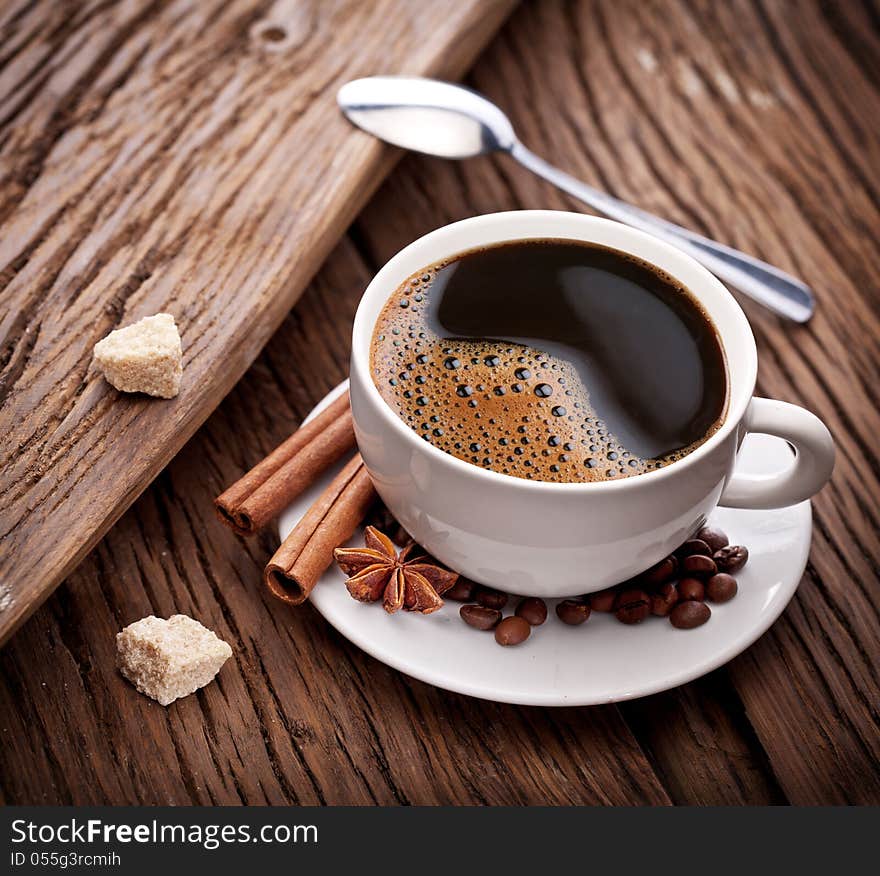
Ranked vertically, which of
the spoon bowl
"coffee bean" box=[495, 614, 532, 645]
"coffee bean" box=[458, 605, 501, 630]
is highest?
the spoon bowl

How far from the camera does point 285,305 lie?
4.32 ft

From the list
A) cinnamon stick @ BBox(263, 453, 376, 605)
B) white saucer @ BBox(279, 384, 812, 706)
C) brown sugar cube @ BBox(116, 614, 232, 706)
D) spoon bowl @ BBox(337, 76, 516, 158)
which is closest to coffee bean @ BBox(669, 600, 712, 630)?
white saucer @ BBox(279, 384, 812, 706)

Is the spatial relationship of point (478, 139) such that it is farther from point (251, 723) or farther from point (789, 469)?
point (251, 723)

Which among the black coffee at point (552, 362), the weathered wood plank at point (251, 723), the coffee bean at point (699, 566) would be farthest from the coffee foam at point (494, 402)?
the weathered wood plank at point (251, 723)

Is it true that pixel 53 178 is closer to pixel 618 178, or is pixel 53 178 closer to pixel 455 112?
pixel 455 112

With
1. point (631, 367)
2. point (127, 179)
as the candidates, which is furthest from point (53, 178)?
point (631, 367)

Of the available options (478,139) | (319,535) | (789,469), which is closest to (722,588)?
(789,469)

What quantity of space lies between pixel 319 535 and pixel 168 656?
0.19 m

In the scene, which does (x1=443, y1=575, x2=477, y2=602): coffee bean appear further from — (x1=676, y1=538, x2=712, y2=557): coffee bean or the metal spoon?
the metal spoon

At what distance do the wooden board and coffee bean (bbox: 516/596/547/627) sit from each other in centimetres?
42

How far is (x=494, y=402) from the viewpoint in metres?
1.05

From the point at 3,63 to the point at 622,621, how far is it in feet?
3.80

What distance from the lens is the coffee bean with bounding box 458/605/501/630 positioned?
1069 millimetres

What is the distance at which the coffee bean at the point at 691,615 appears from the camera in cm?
108
